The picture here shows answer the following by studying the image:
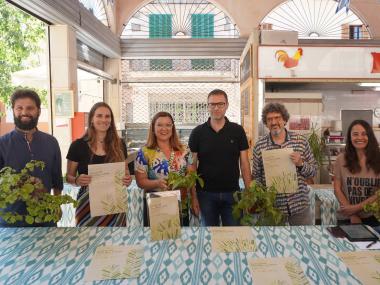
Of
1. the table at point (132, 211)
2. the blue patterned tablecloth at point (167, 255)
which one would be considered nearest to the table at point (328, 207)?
the blue patterned tablecloth at point (167, 255)

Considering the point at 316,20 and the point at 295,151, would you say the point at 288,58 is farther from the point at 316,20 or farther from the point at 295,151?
the point at 316,20

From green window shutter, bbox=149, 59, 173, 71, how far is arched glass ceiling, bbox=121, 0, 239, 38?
0.46m

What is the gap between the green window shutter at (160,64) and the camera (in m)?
5.94

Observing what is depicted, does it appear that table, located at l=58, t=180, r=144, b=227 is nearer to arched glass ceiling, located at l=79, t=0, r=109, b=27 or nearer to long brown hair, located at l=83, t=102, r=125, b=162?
long brown hair, located at l=83, t=102, r=125, b=162

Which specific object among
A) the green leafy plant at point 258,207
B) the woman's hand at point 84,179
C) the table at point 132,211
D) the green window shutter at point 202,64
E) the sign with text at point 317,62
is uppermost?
the green window shutter at point 202,64

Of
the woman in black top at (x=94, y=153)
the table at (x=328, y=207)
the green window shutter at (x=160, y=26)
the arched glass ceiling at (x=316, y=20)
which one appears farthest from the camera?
the green window shutter at (x=160, y=26)

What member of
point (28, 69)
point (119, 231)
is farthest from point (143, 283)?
point (28, 69)

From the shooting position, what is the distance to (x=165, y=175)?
2.04m

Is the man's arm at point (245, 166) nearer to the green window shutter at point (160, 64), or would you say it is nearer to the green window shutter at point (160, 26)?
the green window shutter at point (160, 64)

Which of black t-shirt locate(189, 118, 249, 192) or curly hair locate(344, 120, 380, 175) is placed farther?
black t-shirt locate(189, 118, 249, 192)

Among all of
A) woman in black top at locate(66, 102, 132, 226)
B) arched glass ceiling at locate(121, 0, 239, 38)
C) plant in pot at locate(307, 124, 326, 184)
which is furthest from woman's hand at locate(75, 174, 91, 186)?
arched glass ceiling at locate(121, 0, 239, 38)

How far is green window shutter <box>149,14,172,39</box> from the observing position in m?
6.03

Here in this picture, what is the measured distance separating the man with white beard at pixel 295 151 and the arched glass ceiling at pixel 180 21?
167 inches

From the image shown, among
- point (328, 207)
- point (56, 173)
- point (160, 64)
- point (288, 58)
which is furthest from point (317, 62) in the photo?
point (56, 173)
